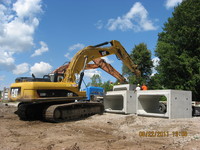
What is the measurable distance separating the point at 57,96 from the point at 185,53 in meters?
15.2

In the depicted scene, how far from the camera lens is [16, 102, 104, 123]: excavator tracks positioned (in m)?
10.1

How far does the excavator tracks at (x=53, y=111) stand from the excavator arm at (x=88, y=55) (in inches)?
59.5

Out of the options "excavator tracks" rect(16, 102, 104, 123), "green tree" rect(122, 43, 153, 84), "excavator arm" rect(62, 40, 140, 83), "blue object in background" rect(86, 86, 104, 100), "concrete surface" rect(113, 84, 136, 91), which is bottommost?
"excavator tracks" rect(16, 102, 104, 123)

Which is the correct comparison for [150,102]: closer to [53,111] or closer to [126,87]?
[126,87]

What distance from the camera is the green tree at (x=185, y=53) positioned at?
68.0 ft

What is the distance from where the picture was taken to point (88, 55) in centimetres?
1283

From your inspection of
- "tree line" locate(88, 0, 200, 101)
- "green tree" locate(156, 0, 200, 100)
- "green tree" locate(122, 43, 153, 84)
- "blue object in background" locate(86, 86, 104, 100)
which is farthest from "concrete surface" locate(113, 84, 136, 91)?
"green tree" locate(122, 43, 153, 84)

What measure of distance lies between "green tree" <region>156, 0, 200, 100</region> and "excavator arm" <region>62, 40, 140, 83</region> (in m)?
8.46

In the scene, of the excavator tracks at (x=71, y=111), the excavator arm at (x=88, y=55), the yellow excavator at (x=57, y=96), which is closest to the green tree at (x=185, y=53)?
the excavator arm at (x=88, y=55)

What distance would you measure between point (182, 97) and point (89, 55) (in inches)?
223

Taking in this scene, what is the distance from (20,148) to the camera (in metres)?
5.30

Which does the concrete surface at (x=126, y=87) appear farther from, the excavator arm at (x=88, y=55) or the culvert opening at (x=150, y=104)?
the culvert opening at (x=150, y=104)

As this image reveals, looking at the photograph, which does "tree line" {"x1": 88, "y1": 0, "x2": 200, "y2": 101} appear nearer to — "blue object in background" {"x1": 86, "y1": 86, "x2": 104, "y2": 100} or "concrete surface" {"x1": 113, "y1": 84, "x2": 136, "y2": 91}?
"concrete surface" {"x1": 113, "y1": 84, "x2": 136, "y2": 91}

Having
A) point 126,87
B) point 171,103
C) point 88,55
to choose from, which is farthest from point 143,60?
point 171,103
